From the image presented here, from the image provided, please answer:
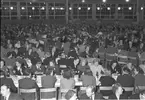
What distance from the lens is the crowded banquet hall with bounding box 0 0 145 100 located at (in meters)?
5.82

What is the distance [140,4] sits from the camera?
24453 mm

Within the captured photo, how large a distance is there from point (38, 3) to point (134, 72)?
20.9 metres

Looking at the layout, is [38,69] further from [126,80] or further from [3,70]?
[126,80]

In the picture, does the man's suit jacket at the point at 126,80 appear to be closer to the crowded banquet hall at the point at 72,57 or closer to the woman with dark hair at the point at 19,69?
the crowded banquet hall at the point at 72,57

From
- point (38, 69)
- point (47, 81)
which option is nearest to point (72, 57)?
point (38, 69)

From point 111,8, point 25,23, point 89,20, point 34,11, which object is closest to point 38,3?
point 34,11

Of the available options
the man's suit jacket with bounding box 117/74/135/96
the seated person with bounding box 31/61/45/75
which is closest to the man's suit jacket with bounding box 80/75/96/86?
the man's suit jacket with bounding box 117/74/135/96

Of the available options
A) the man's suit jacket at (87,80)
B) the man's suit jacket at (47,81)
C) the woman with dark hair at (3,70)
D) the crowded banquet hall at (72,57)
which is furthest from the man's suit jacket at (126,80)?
the woman with dark hair at (3,70)

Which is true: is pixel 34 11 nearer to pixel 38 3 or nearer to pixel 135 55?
pixel 38 3

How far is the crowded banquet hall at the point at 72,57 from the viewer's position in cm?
582

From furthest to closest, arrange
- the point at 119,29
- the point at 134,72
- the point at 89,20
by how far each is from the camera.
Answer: the point at 89,20, the point at 119,29, the point at 134,72

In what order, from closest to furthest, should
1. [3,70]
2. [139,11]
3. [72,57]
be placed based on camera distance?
[3,70]
[72,57]
[139,11]

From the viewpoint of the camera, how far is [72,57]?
9.66 m

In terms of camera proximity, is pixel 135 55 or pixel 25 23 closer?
pixel 135 55
